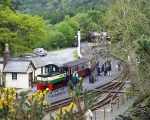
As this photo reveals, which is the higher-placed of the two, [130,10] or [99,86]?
[130,10]

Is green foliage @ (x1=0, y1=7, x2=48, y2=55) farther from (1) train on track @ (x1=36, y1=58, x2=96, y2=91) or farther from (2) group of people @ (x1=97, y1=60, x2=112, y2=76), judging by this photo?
(2) group of people @ (x1=97, y1=60, x2=112, y2=76)

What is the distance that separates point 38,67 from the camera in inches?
1508

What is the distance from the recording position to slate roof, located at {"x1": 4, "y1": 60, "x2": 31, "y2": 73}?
120ft

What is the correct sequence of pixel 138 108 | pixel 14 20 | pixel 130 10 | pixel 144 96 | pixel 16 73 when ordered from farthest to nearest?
pixel 14 20, pixel 16 73, pixel 130 10, pixel 144 96, pixel 138 108

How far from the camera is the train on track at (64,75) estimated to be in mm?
33562

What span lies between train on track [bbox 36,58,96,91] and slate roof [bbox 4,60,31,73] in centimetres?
217

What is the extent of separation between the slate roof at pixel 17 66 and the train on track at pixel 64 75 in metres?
2.17

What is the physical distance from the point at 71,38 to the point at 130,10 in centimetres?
3547

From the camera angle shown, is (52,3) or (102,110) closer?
(102,110)

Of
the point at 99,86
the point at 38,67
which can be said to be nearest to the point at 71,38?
the point at 38,67

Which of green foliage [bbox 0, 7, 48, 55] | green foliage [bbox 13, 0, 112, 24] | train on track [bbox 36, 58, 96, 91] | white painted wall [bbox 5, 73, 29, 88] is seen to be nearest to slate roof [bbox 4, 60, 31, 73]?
white painted wall [bbox 5, 73, 29, 88]

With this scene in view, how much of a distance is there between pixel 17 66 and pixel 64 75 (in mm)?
3791

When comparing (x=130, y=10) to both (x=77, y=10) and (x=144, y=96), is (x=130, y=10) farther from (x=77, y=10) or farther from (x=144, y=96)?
(x=77, y=10)

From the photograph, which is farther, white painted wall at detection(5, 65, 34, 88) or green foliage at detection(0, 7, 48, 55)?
green foliage at detection(0, 7, 48, 55)
